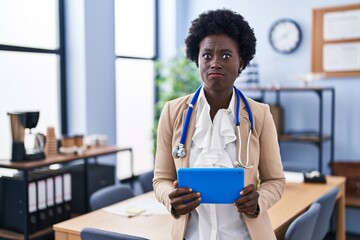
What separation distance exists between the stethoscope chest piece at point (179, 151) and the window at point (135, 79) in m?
3.02

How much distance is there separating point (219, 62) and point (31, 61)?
8.37 feet

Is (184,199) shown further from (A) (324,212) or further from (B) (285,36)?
(B) (285,36)

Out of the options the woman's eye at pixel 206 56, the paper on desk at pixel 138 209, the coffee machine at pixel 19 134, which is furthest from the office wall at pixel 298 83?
the woman's eye at pixel 206 56

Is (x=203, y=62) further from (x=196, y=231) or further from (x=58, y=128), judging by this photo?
(x=58, y=128)

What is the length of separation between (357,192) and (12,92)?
3064mm

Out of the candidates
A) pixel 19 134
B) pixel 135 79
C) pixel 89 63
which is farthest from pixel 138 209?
pixel 135 79

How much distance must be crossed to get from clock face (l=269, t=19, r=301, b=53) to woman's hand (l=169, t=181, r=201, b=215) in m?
3.34

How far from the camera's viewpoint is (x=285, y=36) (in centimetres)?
432

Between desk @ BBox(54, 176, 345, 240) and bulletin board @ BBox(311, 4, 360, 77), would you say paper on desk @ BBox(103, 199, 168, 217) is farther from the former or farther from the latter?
bulletin board @ BBox(311, 4, 360, 77)

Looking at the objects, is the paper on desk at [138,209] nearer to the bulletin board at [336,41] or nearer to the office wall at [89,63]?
the office wall at [89,63]

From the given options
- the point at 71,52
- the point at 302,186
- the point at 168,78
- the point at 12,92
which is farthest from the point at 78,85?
the point at 302,186

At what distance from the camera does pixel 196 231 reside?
1384mm

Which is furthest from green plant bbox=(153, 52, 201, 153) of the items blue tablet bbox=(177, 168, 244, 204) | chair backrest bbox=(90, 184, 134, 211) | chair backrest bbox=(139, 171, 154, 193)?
blue tablet bbox=(177, 168, 244, 204)

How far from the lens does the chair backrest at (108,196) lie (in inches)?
97.1
